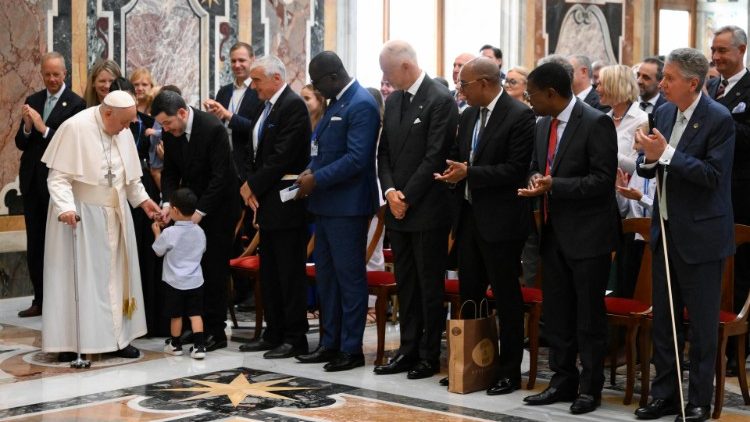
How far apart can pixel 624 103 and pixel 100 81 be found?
3619 millimetres

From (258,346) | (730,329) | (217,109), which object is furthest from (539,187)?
(217,109)

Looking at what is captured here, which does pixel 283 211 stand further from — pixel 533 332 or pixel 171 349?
pixel 533 332

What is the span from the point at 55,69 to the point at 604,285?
15.4 feet

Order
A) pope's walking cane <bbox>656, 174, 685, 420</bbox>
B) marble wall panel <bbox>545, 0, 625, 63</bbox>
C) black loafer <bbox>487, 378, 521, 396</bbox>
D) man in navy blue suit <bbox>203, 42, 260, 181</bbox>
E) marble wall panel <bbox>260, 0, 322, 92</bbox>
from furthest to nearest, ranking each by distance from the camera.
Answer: marble wall panel <bbox>545, 0, 625, 63</bbox>
marble wall panel <bbox>260, 0, 322, 92</bbox>
man in navy blue suit <bbox>203, 42, 260, 181</bbox>
black loafer <bbox>487, 378, 521, 396</bbox>
pope's walking cane <bbox>656, 174, 685, 420</bbox>

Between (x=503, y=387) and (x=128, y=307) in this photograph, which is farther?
(x=128, y=307)

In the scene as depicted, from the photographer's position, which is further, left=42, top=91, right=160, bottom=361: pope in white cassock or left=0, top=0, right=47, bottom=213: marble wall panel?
left=0, top=0, right=47, bottom=213: marble wall panel

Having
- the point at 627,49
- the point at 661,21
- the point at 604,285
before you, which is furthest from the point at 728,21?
the point at 604,285

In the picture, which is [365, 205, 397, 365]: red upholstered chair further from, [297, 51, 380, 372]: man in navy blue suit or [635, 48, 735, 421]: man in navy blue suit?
[635, 48, 735, 421]: man in navy blue suit

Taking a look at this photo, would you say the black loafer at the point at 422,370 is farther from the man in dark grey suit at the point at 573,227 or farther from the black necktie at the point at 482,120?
the black necktie at the point at 482,120

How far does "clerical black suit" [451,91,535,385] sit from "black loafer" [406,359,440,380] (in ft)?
1.49

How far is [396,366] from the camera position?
6.69m

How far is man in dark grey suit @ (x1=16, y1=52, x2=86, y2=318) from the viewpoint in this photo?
345 inches

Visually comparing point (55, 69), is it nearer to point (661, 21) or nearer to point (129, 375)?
point (129, 375)

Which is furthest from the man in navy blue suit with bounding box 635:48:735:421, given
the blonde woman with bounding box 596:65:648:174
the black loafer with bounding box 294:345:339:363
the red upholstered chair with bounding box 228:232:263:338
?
the red upholstered chair with bounding box 228:232:263:338
